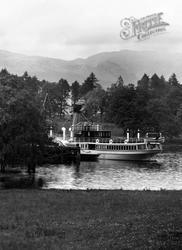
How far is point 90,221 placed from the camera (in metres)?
24.1

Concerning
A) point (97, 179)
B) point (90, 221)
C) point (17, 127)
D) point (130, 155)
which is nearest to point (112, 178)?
point (97, 179)

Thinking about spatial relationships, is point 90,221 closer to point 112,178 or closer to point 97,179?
point 97,179

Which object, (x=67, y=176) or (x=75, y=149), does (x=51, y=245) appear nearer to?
(x=67, y=176)

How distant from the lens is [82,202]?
3164cm

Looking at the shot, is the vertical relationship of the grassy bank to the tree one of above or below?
below

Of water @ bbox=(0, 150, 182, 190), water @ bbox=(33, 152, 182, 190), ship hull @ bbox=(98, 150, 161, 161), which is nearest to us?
water @ bbox=(0, 150, 182, 190)

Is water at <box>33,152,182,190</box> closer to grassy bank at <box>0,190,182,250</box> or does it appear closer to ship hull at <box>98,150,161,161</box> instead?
ship hull at <box>98,150,161,161</box>

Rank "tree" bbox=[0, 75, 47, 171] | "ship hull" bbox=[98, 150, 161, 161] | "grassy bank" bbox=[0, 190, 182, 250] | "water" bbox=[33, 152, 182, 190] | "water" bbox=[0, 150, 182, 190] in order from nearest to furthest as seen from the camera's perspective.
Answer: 1. "grassy bank" bbox=[0, 190, 182, 250]
2. "water" bbox=[0, 150, 182, 190]
3. "water" bbox=[33, 152, 182, 190]
4. "tree" bbox=[0, 75, 47, 171]
5. "ship hull" bbox=[98, 150, 161, 161]

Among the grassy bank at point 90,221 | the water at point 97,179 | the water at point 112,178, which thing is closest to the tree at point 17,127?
the water at point 97,179

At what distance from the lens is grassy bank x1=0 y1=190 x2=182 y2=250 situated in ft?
61.3

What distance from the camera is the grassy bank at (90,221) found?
18.7m

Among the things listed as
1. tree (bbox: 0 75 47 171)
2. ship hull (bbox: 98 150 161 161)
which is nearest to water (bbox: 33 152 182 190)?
tree (bbox: 0 75 47 171)

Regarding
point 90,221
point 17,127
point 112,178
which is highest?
point 17,127

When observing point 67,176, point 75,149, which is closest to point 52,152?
point 75,149
